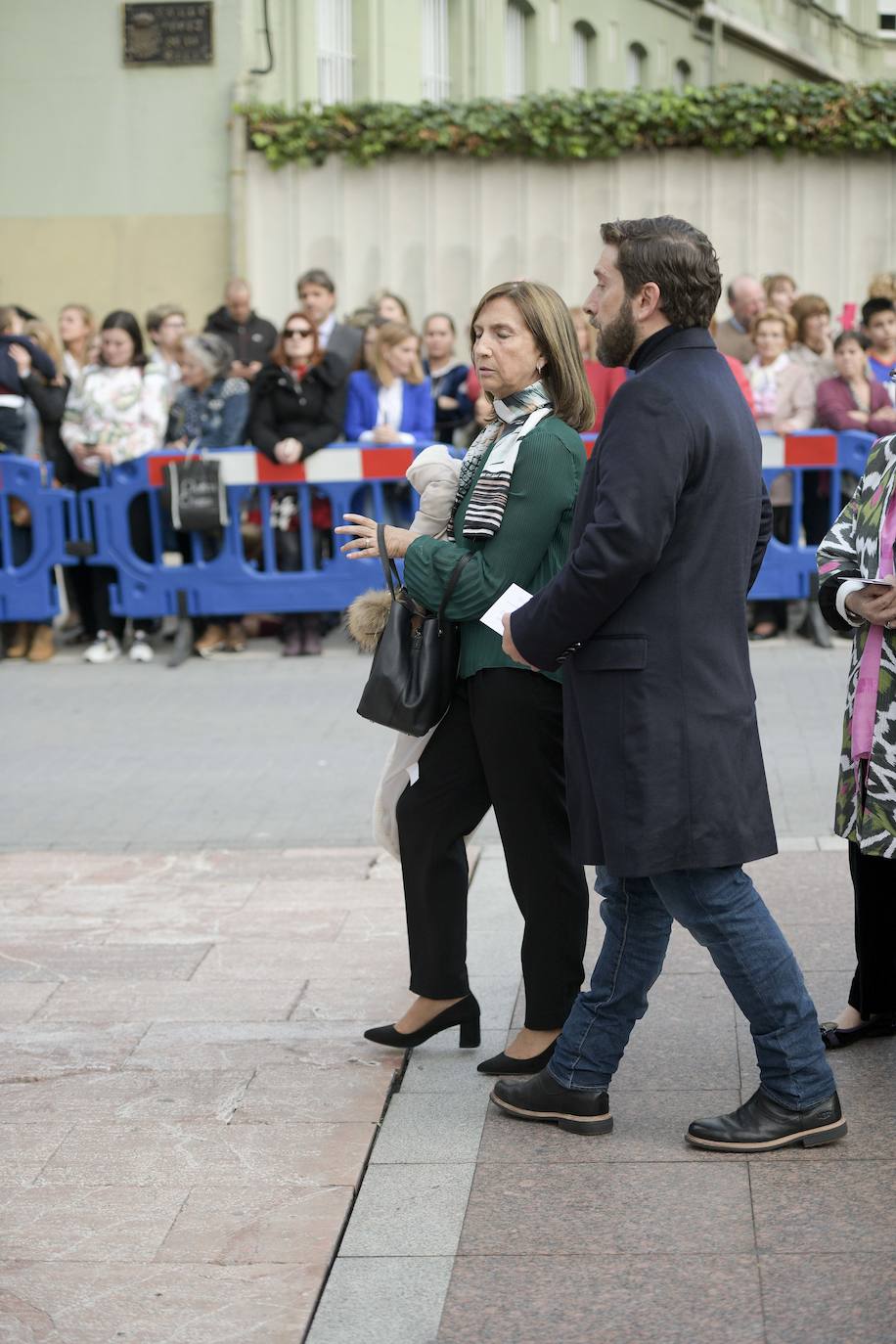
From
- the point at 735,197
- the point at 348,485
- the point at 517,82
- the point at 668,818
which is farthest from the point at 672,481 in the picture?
the point at 517,82

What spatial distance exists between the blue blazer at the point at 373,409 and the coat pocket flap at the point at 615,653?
25.0 feet

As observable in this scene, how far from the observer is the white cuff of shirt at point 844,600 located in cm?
456

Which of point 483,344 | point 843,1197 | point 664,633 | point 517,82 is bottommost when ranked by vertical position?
Answer: point 843,1197

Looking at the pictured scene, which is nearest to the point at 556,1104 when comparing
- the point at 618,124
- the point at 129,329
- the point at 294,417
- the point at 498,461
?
the point at 498,461

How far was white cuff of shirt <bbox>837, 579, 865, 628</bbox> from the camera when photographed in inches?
180

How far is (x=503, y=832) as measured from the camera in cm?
457

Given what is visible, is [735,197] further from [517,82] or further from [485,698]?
[485,698]

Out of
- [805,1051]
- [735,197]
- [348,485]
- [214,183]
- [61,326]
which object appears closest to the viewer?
[805,1051]

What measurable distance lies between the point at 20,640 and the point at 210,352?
7.03 ft

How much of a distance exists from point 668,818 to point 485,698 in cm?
72

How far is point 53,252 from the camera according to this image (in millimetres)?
17766

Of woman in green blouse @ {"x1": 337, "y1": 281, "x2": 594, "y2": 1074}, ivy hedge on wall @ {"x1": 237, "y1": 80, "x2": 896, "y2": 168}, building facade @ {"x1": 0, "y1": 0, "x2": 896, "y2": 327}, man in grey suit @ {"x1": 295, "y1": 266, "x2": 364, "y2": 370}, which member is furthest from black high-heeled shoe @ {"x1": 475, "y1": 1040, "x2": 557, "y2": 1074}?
building facade @ {"x1": 0, "y1": 0, "x2": 896, "y2": 327}

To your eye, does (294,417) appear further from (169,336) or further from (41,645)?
(41,645)

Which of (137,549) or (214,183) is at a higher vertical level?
(214,183)
